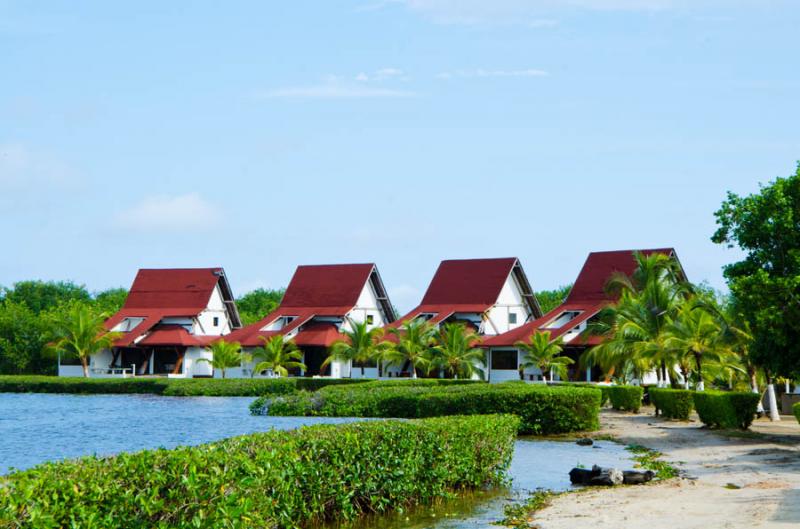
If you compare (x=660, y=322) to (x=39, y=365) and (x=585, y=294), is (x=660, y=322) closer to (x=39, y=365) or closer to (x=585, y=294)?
(x=585, y=294)

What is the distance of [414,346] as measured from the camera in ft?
182

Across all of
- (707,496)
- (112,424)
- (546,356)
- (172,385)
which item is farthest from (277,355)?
(707,496)

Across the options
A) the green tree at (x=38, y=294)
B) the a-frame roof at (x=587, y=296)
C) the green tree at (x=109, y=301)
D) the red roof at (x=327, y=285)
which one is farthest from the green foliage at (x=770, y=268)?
the green tree at (x=38, y=294)

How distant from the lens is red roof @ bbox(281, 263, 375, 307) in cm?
6631

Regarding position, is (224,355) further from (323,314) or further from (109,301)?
(109,301)

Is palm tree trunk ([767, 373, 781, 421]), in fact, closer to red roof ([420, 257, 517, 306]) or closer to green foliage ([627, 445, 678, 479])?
green foliage ([627, 445, 678, 479])

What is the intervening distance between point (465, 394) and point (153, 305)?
4320 centimetres

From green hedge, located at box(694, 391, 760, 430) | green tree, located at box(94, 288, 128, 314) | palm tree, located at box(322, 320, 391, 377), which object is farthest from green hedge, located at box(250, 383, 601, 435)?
green tree, located at box(94, 288, 128, 314)

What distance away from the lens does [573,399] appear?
2956 centimetres

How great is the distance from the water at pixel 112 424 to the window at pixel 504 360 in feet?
46.1

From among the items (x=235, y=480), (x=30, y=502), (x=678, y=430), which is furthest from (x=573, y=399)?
(x=30, y=502)

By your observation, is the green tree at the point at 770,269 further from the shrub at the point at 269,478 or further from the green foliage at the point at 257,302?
the green foliage at the point at 257,302

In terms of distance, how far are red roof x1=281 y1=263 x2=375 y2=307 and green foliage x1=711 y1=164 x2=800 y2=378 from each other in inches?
1644

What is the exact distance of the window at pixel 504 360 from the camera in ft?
186
